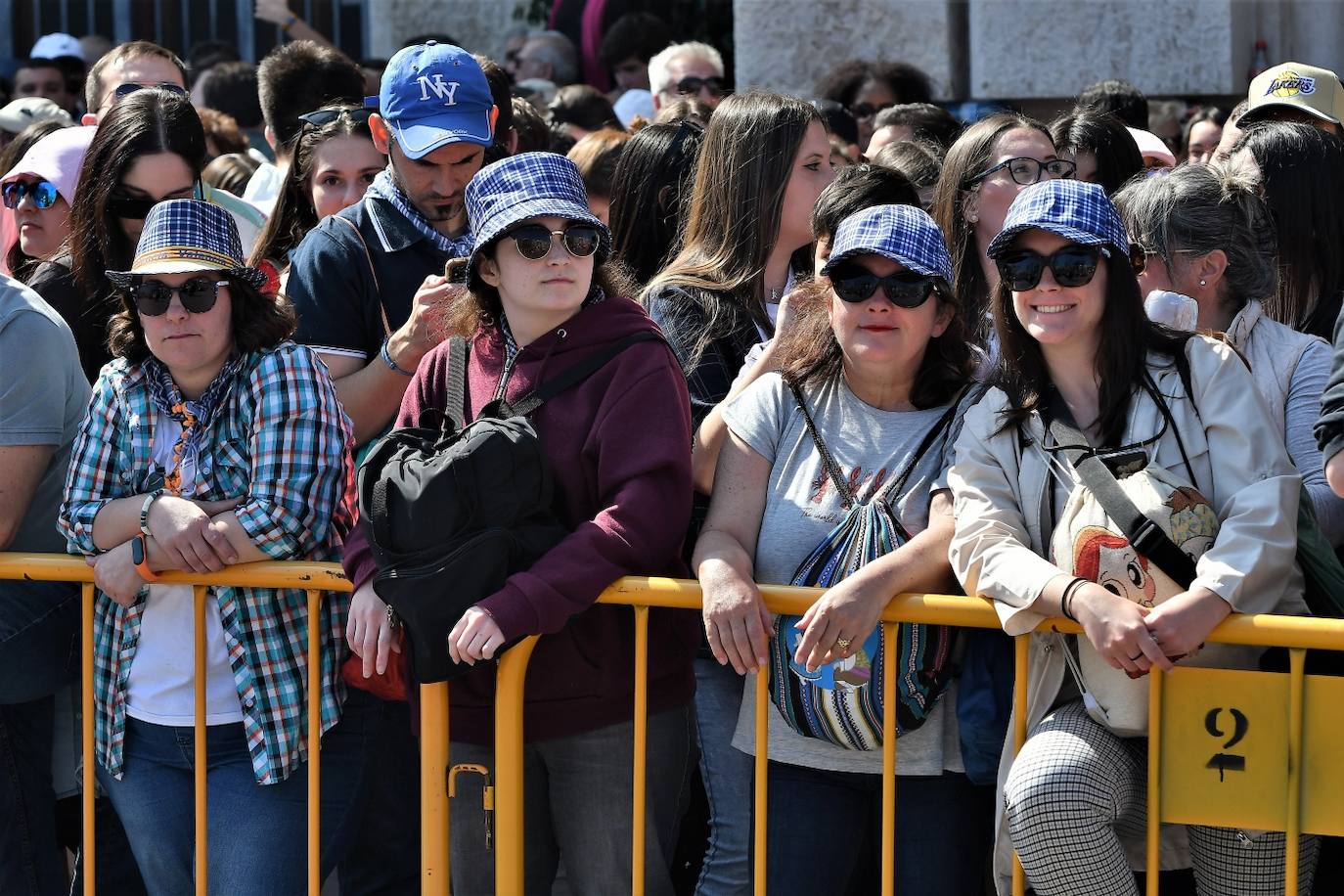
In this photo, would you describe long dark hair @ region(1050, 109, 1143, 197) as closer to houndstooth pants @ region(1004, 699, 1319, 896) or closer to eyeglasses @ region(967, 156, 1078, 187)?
eyeglasses @ region(967, 156, 1078, 187)

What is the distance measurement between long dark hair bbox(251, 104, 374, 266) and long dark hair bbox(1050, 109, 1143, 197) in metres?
2.11

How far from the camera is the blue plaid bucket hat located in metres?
3.72

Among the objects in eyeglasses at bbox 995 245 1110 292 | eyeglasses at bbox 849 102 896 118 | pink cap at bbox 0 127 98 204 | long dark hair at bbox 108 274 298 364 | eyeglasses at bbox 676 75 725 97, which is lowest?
long dark hair at bbox 108 274 298 364

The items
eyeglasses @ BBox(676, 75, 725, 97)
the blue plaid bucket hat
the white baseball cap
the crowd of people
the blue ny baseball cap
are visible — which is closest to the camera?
the crowd of people

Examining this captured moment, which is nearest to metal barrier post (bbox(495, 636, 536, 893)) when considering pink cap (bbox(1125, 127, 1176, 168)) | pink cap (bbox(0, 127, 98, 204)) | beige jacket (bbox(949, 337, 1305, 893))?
beige jacket (bbox(949, 337, 1305, 893))

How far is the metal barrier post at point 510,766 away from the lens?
3447mm

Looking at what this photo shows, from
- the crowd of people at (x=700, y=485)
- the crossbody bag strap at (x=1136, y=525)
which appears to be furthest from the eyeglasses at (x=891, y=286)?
the crossbody bag strap at (x=1136, y=525)

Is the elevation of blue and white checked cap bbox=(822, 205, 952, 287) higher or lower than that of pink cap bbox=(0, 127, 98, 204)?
lower

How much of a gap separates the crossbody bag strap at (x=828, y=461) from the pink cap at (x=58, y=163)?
2540 mm

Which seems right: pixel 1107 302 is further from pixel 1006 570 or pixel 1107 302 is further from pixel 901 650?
pixel 901 650

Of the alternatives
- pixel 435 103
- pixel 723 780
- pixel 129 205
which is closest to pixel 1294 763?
pixel 723 780

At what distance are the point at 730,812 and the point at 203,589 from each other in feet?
4.10

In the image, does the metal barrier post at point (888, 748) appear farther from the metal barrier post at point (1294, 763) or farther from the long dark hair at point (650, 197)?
the long dark hair at point (650, 197)

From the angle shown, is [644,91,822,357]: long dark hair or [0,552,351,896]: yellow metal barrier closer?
[0,552,351,896]: yellow metal barrier
